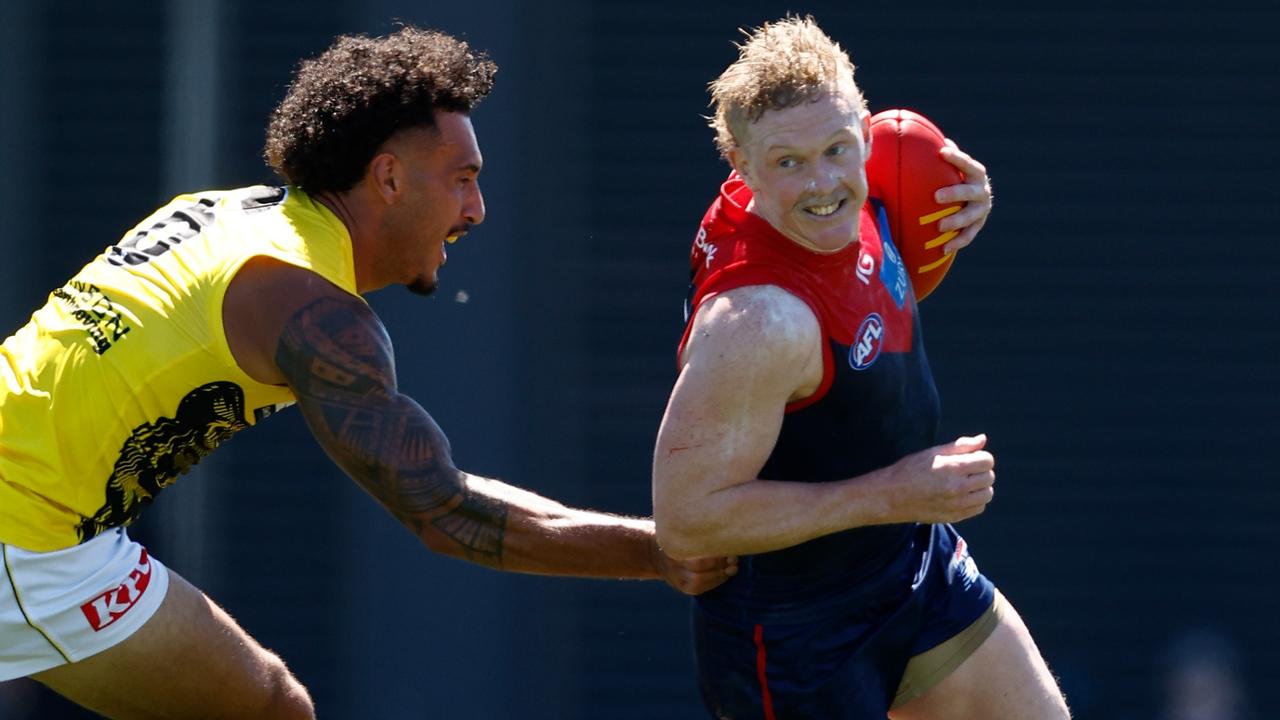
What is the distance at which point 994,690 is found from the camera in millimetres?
3633

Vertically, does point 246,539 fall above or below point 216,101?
below

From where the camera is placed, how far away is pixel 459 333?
22.4 ft

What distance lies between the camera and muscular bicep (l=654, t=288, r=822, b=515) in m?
3.15

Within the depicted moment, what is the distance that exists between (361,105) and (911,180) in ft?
3.99

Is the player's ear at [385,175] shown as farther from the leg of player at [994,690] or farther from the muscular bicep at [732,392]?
the leg of player at [994,690]

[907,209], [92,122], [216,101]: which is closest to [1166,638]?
[907,209]

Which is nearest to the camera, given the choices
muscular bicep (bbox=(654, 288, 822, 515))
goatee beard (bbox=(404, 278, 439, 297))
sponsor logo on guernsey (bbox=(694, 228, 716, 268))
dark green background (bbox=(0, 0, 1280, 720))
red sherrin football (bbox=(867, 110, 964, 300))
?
muscular bicep (bbox=(654, 288, 822, 515))

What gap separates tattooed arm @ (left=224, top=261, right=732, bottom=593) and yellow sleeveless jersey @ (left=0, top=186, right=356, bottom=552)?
7cm

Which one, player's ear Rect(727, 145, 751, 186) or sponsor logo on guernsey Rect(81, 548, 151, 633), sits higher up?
player's ear Rect(727, 145, 751, 186)

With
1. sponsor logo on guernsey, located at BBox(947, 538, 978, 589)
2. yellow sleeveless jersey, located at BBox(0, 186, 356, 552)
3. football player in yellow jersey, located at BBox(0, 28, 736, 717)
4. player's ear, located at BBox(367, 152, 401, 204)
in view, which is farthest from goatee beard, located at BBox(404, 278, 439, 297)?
sponsor logo on guernsey, located at BBox(947, 538, 978, 589)

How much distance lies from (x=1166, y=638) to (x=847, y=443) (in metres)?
4.57

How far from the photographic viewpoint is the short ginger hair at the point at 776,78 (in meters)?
3.30

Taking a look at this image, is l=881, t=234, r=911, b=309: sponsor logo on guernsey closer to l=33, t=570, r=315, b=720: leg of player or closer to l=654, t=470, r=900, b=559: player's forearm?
l=654, t=470, r=900, b=559: player's forearm

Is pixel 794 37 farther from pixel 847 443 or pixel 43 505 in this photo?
pixel 43 505
